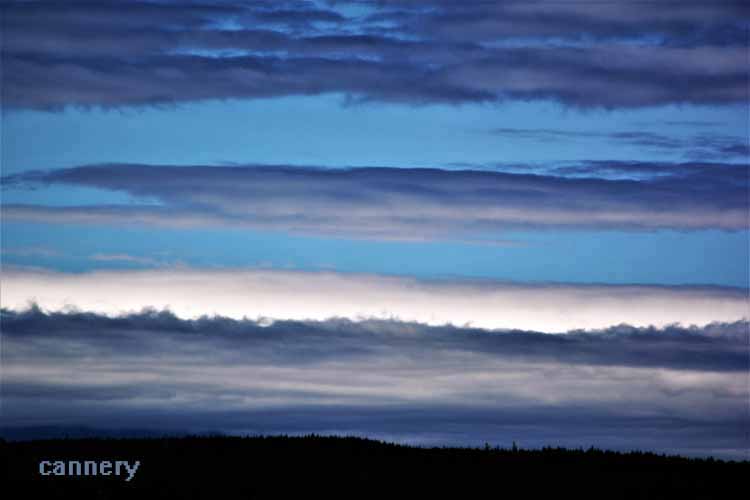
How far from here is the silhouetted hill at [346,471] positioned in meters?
34.1

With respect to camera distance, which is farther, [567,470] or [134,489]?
[567,470]

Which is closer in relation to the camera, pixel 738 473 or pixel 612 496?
pixel 612 496

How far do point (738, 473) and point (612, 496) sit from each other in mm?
6375

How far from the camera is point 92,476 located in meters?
36.5

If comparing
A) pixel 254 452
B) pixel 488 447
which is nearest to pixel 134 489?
pixel 254 452

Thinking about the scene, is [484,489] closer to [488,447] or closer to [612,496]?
[612,496]

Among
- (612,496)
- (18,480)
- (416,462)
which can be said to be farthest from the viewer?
(416,462)

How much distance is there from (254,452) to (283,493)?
20.4 feet

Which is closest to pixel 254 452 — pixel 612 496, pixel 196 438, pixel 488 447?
pixel 196 438

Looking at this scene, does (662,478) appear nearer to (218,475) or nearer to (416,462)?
(416,462)

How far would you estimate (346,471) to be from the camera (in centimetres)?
3678

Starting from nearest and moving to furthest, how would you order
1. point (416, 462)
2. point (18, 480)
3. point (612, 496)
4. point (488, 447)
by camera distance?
point (612, 496) → point (18, 480) → point (416, 462) → point (488, 447)

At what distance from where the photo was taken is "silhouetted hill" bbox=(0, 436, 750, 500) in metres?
34.1

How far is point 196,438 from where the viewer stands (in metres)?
42.4
